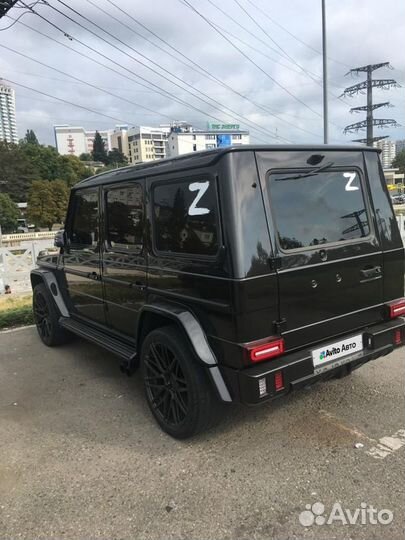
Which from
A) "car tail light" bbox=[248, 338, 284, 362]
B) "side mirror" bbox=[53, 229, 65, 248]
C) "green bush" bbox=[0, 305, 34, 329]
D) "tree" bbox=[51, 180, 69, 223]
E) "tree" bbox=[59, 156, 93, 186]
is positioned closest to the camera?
"car tail light" bbox=[248, 338, 284, 362]

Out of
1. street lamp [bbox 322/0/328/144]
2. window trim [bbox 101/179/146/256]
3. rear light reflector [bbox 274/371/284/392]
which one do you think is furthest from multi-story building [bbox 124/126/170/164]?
rear light reflector [bbox 274/371/284/392]

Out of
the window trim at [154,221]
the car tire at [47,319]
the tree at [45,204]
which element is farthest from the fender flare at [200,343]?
the tree at [45,204]

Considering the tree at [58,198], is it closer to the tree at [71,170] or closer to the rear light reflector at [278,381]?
the tree at [71,170]

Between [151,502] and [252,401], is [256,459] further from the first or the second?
[151,502]

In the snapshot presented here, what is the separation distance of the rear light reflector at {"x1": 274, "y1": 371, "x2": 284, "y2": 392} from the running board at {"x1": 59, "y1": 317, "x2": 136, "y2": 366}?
1.36 meters

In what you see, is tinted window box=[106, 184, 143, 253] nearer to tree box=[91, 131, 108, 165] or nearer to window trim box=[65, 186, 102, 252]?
window trim box=[65, 186, 102, 252]

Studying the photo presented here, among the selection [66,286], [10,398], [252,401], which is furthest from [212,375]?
[66,286]

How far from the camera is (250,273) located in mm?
2727

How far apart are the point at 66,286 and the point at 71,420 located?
1844 millimetres

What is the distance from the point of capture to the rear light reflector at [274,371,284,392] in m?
2.80

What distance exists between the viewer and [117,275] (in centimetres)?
396

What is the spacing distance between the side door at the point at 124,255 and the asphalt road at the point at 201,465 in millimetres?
819

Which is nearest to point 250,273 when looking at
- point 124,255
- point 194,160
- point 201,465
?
point 194,160

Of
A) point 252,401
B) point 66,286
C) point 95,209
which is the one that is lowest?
point 252,401
